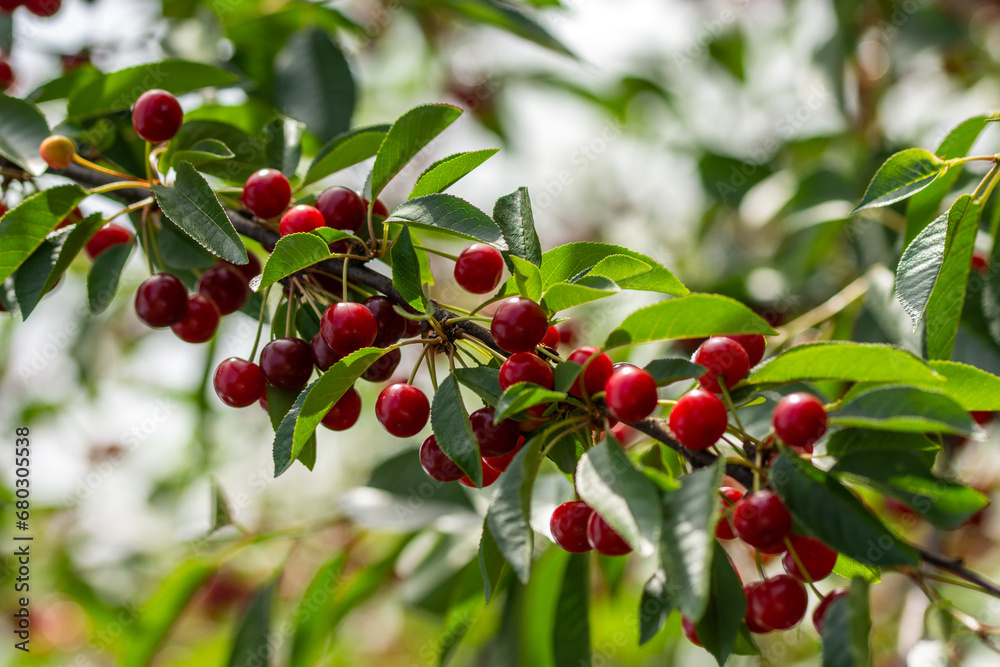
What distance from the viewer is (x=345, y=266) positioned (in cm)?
111

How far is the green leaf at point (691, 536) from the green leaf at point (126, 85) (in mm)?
1290

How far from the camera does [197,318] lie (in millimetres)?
1393

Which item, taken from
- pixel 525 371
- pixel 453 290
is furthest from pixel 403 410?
pixel 453 290

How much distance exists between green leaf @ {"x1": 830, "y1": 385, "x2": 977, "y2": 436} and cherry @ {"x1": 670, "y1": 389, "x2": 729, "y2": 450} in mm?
132

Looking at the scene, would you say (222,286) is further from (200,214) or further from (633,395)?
(633,395)

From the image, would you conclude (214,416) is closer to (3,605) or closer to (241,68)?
(241,68)

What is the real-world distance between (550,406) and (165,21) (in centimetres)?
181

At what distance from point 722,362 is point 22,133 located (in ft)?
4.20

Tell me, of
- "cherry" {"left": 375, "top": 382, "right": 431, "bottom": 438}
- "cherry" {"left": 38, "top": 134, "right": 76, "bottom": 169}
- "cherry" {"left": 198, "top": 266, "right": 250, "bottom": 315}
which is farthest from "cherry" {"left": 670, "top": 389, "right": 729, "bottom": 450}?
"cherry" {"left": 38, "top": 134, "right": 76, "bottom": 169}

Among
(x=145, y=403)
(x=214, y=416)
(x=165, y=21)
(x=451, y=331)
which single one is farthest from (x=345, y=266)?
(x=145, y=403)

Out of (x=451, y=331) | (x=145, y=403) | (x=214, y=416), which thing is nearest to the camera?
(x=451, y=331)

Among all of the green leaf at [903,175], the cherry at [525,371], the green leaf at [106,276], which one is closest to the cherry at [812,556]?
the cherry at [525,371]

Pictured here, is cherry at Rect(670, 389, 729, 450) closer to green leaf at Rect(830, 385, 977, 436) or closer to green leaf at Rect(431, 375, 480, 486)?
green leaf at Rect(830, 385, 977, 436)

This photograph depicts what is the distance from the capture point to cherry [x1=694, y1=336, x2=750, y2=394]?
100 cm
